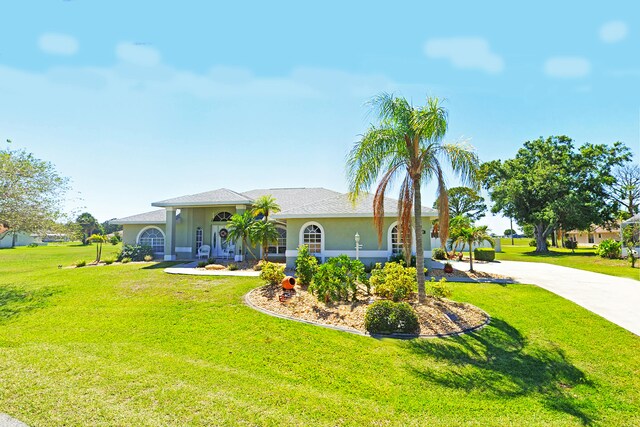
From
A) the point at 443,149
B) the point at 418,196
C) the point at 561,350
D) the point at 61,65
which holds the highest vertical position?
the point at 61,65

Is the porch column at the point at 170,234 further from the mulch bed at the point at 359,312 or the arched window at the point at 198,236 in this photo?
the mulch bed at the point at 359,312

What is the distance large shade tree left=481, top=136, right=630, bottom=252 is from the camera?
123ft

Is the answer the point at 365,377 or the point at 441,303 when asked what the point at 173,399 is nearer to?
the point at 365,377

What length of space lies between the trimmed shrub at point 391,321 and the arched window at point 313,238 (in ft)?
34.8

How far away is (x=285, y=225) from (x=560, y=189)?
113 ft

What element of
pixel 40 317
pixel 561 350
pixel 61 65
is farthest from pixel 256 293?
pixel 61 65

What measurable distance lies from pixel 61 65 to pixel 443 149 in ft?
43.3

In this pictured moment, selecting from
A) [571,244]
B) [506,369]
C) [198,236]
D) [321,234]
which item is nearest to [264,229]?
[321,234]

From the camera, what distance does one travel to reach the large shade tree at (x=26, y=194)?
47.2ft

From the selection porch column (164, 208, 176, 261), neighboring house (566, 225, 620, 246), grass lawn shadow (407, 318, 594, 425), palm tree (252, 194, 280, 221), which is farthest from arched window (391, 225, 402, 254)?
neighboring house (566, 225, 620, 246)

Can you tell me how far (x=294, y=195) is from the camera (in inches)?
1120

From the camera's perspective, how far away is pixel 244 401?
207 inches

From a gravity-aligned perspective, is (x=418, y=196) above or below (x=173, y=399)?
above

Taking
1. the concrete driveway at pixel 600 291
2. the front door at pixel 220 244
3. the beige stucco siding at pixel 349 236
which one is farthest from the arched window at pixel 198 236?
the concrete driveway at pixel 600 291
